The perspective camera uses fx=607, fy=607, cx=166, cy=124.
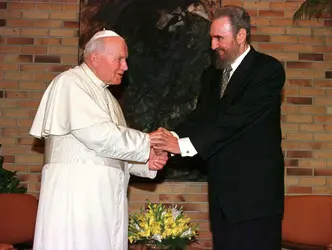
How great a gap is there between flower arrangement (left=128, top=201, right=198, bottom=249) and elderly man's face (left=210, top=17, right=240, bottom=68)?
1.03m

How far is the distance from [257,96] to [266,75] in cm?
15

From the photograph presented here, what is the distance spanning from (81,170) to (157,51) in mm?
1836

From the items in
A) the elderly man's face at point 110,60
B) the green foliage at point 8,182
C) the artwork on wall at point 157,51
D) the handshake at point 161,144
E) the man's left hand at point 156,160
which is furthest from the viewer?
the artwork on wall at point 157,51

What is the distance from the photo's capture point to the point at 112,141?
139 inches

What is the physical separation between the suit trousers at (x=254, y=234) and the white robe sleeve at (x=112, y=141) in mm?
677

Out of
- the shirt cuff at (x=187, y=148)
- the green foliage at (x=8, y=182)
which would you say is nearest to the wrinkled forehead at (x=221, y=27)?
Result: the shirt cuff at (x=187, y=148)

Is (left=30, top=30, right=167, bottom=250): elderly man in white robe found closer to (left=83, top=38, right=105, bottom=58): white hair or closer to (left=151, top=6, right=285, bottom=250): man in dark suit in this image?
(left=83, top=38, right=105, bottom=58): white hair

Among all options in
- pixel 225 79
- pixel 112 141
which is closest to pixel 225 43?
pixel 225 79

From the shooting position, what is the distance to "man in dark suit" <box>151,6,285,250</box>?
347cm

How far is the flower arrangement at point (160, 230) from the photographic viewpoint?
11.3 ft

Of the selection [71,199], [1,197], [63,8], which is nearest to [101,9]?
[63,8]

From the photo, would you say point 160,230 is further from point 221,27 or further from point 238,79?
point 221,27

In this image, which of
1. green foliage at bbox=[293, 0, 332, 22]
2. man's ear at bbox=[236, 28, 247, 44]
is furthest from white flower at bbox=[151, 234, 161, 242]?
green foliage at bbox=[293, 0, 332, 22]

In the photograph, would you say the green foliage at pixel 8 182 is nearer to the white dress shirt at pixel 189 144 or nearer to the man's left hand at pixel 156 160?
the man's left hand at pixel 156 160
